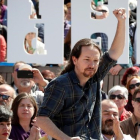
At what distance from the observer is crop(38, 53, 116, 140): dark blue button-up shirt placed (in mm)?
5055

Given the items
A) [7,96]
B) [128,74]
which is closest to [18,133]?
[7,96]

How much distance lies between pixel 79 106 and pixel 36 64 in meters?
5.85

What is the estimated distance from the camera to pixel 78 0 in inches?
430

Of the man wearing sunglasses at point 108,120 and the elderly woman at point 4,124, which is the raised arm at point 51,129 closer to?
the elderly woman at point 4,124

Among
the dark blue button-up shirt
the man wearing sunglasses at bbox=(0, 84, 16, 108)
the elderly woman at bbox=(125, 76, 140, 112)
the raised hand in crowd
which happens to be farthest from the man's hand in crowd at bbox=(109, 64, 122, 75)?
the dark blue button-up shirt

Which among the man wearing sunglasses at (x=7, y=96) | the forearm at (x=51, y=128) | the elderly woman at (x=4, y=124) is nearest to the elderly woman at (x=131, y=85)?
the man wearing sunglasses at (x=7, y=96)

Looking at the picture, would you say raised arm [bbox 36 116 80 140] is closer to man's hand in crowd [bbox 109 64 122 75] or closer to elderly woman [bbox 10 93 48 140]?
elderly woman [bbox 10 93 48 140]

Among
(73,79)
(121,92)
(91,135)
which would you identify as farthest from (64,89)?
(121,92)

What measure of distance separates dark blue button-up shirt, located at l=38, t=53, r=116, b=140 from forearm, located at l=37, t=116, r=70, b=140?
0.05 m

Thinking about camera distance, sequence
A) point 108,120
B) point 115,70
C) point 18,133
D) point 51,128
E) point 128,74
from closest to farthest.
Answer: point 51,128 < point 18,133 < point 108,120 < point 128,74 < point 115,70

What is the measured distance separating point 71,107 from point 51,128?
25 cm

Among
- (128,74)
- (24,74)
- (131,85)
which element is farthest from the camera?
(128,74)

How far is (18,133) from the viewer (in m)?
7.49

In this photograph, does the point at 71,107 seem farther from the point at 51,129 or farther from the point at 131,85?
the point at 131,85
